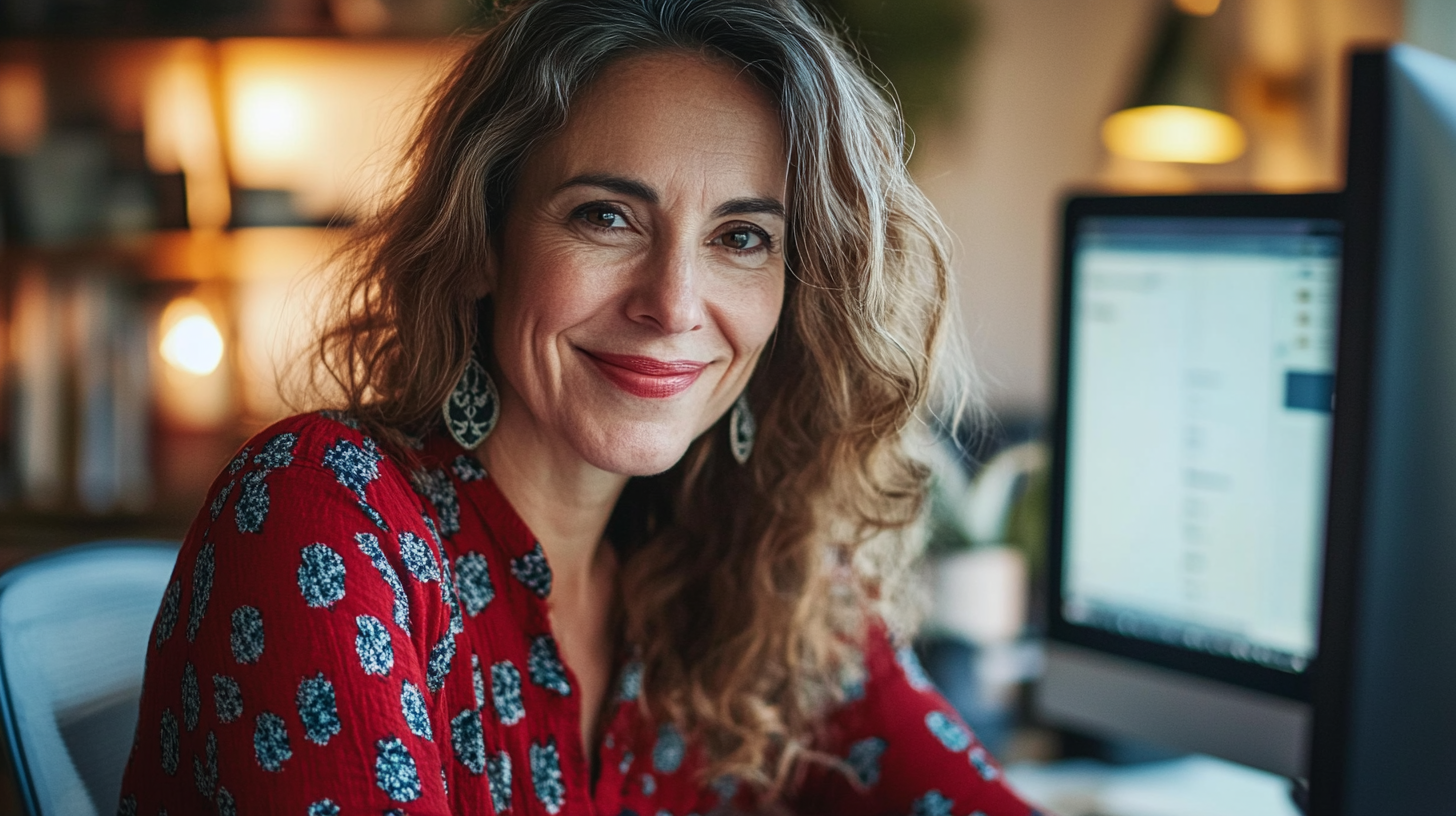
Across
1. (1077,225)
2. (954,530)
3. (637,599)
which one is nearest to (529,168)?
(637,599)

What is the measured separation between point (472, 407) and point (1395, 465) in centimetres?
72

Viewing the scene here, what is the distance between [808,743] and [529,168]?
65 cm

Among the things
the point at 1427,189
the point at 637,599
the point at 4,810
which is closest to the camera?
the point at 1427,189

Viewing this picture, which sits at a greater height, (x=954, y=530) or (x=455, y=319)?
(x=455, y=319)

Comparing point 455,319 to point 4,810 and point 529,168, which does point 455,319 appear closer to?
point 529,168

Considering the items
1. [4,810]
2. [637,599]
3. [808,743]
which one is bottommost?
[4,810]

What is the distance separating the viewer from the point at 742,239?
3.27ft

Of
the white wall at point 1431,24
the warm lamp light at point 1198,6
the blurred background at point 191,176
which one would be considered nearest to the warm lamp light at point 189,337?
the blurred background at point 191,176

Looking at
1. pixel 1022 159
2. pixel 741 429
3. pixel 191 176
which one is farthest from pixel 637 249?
pixel 1022 159

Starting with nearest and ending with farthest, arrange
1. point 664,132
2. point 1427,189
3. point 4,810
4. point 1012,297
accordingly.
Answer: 1. point 1427,189
2. point 664,132
3. point 4,810
4. point 1012,297

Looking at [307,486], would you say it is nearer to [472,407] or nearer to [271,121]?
[472,407]

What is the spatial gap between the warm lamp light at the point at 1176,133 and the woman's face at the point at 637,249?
1523 mm

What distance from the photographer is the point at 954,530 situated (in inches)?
75.1

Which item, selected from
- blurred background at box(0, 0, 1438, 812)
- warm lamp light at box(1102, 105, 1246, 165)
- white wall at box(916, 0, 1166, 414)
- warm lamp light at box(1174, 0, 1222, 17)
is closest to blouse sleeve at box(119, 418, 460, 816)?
blurred background at box(0, 0, 1438, 812)
